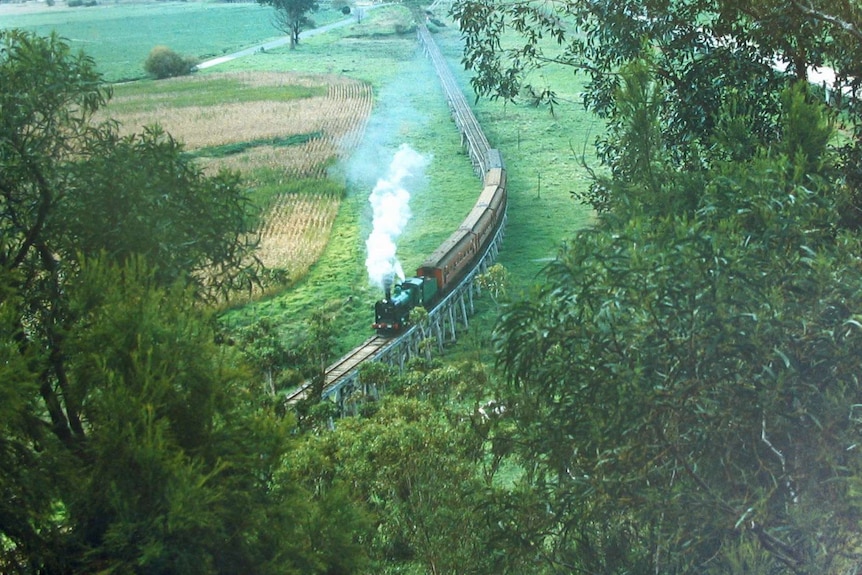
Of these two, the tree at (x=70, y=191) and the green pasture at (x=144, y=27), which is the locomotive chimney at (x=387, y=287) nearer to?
the green pasture at (x=144, y=27)

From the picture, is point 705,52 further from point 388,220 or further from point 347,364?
point 388,220

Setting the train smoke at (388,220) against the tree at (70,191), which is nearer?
the tree at (70,191)

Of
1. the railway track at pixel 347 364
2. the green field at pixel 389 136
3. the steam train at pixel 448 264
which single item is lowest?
the railway track at pixel 347 364

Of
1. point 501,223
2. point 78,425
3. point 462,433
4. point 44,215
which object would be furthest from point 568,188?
point 78,425

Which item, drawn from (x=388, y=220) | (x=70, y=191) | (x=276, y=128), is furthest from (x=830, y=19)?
(x=276, y=128)

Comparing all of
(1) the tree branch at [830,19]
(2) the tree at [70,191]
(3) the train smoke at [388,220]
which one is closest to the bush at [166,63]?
(3) the train smoke at [388,220]

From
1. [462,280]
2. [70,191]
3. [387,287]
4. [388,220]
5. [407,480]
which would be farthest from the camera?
[462,280]
